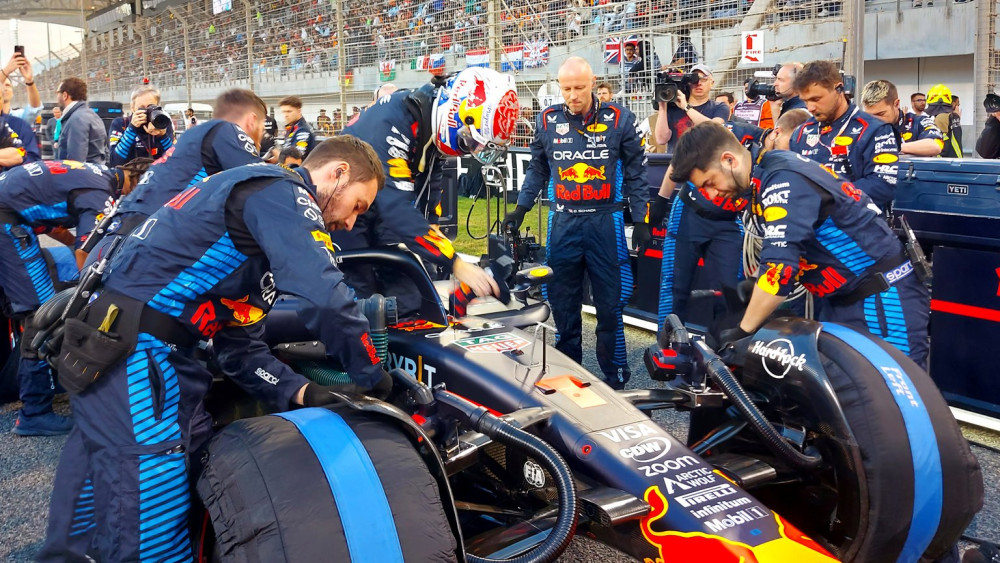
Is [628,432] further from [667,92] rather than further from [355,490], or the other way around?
[667,92]

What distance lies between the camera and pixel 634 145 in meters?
5.37

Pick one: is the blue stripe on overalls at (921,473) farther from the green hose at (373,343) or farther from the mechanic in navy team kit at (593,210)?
the mechanic in navy team kit at (593,210)

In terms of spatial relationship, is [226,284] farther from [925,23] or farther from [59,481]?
[925,23]

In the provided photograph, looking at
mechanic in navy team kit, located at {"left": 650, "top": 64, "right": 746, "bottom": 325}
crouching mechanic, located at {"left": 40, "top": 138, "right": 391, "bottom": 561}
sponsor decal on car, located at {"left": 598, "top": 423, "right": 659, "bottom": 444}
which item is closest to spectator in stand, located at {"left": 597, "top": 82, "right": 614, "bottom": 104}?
mechanic in navy team kit, located at {"left": 650, "top": 64, "right": 746, "bottom": 325}

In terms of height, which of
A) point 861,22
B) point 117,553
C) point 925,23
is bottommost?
point 117,553

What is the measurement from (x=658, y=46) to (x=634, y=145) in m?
4.30

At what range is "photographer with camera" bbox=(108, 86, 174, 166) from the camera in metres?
7.16

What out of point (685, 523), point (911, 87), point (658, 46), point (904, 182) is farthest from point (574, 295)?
point (911, 87)

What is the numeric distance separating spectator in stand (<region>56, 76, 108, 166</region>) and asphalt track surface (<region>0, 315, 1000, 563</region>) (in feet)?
15.9

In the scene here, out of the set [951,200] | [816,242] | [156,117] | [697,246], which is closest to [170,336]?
[816,242]

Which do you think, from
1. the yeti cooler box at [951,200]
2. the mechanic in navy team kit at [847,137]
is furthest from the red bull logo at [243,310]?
the yeti cooler box at [951,200]

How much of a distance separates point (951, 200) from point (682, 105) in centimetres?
236

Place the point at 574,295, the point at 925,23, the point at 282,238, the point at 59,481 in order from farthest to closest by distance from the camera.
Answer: the point at 925,23 < the point at 574,295 < the point at 59,481 < the point at 282,238

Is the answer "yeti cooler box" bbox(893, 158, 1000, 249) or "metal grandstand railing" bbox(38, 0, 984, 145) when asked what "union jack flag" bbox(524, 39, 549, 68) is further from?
"yeti cooler box" bbox(893, 158, 1000, 249)
